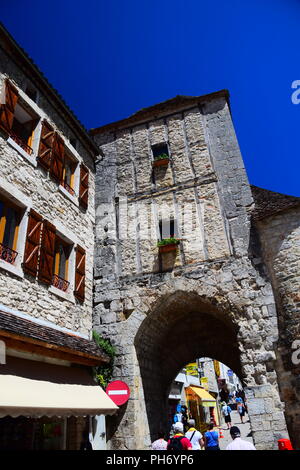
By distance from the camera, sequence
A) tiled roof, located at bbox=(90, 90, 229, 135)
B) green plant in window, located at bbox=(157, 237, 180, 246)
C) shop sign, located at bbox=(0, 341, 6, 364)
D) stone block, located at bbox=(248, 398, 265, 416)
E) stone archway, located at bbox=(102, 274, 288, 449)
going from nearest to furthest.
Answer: shop sign, located at bbox=(0, 341, 6, 364) → stone block, located at bbox=(248, 398, 265, 416) → stone archway, located at bbox=(102, 274, 288, 449) → green plant in window, located at bbox=(157, 237, 180, 246) → tiled roof, located at bbox=(90, 90, 229, 135)

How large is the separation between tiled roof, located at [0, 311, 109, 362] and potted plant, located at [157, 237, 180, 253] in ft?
9.79

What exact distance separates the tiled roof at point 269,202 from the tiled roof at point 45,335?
16.3 ft

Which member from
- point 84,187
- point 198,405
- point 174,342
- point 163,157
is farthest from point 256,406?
point 198,405

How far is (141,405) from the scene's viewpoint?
812 cm

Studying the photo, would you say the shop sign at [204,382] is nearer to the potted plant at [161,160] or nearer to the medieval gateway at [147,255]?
the medieval gateway at [147,255]

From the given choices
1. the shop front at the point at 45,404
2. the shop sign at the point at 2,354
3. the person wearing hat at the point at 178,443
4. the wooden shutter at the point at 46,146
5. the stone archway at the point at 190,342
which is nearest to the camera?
the shop front at the point at 45,404

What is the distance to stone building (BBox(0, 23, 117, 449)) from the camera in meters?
5.24

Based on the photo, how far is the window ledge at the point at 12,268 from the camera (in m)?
5.80

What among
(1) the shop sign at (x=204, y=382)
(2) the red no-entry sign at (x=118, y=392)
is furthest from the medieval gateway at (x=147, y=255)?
(1) the shop sign at (x=204, y=382)

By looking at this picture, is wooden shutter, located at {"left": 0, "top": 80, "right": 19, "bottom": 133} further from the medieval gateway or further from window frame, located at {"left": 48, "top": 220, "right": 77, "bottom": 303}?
window frame, located at {"left": 48, "top": 220, "right": 77, "bottom": 303}

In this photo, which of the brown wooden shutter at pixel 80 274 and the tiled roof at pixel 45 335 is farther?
the brown wooden shutter at pixel 80 274

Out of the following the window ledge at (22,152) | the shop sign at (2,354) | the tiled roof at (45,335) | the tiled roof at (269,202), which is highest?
the window ledge at (22,152)

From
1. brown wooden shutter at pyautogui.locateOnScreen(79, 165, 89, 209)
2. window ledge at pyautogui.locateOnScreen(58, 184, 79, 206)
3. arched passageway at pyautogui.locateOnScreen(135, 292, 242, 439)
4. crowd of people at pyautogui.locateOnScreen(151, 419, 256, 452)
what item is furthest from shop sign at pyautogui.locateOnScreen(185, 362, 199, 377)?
window ledge at pyautogui.locateOnScreen(58, 184, 79, 206)

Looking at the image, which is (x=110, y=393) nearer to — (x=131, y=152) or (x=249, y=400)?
(x=249, y=400)
